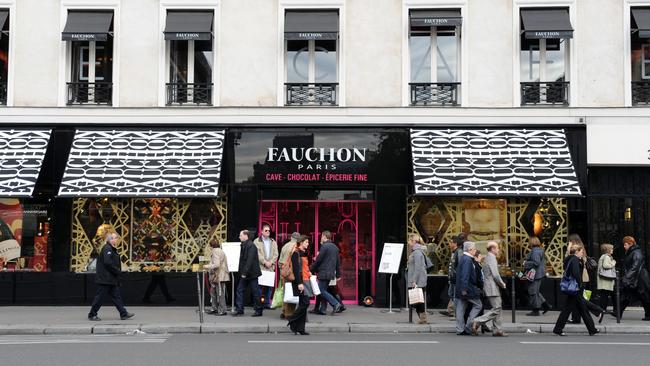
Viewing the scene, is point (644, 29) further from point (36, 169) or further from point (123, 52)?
point (36, 169)

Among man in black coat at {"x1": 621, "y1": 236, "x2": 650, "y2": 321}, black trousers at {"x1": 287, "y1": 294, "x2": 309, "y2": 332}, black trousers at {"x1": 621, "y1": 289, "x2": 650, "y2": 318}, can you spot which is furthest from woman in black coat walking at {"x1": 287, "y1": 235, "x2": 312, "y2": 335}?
black trousers at {"x1": 621, "y1": 289, "x2": 650, "y2": 318}

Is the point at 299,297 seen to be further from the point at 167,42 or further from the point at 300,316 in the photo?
the point at 167,42

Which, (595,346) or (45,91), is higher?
(45,91)

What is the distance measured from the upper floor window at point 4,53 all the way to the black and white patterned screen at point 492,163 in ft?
32.2

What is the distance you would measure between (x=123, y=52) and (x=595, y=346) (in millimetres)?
11996

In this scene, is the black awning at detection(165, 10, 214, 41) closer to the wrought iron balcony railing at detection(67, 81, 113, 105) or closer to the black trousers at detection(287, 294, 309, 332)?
the wrought iron balcony railing at detection(67, 81, 113, 105)

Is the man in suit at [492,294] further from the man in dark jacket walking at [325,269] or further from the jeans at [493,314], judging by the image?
the man in dark jacket walking at [325,269]

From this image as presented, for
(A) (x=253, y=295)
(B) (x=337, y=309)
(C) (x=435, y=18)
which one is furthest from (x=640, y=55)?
(A) (x=253, y=295)

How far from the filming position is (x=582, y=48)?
15.8 meters

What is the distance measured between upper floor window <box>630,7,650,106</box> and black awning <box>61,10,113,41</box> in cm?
1238

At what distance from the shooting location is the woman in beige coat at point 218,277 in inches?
557

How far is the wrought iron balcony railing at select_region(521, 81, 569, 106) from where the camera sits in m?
15.8

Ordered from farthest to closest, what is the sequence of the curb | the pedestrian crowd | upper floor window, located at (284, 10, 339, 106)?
upper floor window, located at (284, 10, 339, 106) < the curb < the pedestrian crowd

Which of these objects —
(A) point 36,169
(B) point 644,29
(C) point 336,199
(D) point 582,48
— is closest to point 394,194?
(C) point 336,199
